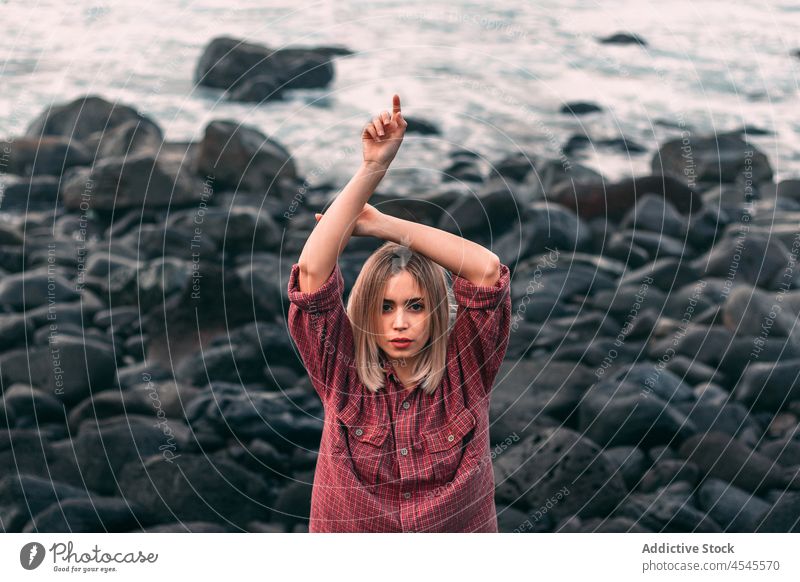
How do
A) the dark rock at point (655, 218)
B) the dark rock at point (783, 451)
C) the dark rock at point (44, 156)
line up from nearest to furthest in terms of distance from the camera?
1. the dark rock at point (783, 451)
2. the dark rock at point (655, 218)
3. the dark rock at point (44, 156)

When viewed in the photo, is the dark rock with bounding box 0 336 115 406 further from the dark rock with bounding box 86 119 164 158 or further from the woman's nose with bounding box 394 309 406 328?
the woman's nose with bounding box 394 309 406 328

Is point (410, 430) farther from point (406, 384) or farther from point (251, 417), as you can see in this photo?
point (251, 417)

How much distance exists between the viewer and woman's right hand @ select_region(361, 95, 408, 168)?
1.73 metres

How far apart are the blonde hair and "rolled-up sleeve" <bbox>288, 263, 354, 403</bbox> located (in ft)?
0.07

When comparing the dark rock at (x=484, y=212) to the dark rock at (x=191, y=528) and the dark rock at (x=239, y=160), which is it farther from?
the dark rock at (x=191, y=528)

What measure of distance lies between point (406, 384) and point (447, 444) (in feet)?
0.34

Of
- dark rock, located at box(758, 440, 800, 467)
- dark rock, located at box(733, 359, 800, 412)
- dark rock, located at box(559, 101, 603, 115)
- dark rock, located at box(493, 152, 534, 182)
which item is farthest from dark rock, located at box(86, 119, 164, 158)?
dark rock, located at box(758, 440, 800, 467)

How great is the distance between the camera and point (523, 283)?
378cm

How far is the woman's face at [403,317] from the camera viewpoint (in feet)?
5.98

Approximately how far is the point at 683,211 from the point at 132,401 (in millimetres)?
1868

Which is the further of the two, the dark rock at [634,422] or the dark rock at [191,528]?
the dark rock at [634,422]

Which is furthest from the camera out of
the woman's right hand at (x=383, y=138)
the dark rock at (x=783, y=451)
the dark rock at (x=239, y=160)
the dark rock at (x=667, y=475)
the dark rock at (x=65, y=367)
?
the dark rock at (x=239, y=160)

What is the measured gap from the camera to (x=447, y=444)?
184cm

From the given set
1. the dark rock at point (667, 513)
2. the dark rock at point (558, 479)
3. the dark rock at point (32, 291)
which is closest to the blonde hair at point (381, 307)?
the dark rock at point (558, 479)
